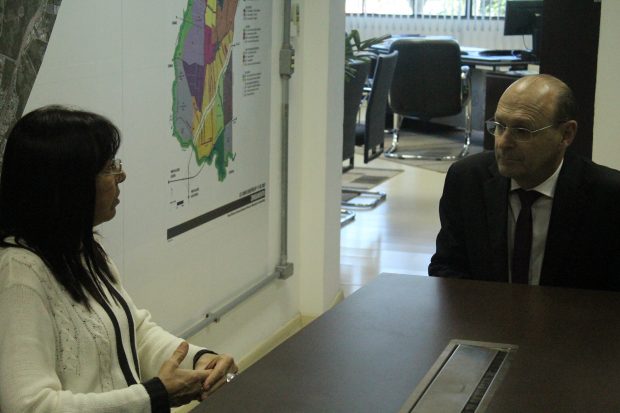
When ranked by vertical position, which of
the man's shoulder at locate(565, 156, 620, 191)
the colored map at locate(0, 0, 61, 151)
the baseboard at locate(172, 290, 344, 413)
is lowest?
Result: the baseboard at locate(172, 290, 344, 413)

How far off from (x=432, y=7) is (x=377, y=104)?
240 inches

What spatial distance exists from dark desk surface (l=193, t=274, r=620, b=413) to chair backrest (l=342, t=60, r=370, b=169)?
14.3 feet

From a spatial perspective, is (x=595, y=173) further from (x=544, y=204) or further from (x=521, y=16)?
(x=521, y=16)

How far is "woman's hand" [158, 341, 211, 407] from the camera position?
6.55 feet

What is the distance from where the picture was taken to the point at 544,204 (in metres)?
2.78

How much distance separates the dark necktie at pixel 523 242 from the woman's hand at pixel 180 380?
3.47 feet

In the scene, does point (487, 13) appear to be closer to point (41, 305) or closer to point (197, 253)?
point (197, 253)

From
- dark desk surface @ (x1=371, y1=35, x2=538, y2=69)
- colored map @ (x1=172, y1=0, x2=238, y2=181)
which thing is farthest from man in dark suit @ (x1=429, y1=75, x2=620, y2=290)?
dark desk surface @ (x1=371, y1=35, x2=538, y2=69)

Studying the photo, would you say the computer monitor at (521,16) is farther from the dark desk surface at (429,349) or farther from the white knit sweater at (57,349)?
the white knit sweater at (57,349)

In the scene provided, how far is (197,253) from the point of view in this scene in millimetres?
3656

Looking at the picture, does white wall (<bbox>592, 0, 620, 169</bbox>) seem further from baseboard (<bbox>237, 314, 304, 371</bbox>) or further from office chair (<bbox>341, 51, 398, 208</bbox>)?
office chair (<bbox>341, 51, 398, 208</bbox>)

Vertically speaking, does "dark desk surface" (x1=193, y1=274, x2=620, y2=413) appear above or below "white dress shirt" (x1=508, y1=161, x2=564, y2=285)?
below

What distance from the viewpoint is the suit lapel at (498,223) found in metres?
2.76

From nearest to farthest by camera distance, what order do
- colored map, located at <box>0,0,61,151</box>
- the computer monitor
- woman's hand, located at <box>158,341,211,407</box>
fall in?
woman's hand, located at <box>158,341,211,407</box> → colored map, located at <box>0,0,61,151</box> → the computer monitor
